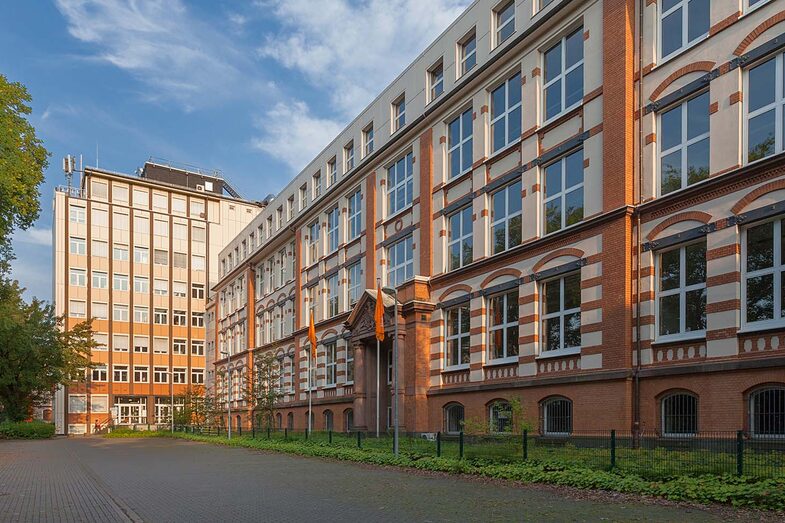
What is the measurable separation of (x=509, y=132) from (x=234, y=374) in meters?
40.4

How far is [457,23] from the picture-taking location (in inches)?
1121

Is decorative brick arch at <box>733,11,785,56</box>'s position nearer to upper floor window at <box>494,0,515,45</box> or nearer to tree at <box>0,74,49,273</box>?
upper floor window at <box>494,0,515,45</box>

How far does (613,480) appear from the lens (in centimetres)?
1370

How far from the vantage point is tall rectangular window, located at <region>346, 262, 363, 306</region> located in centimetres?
3691

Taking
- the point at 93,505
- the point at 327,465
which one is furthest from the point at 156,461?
the point at 93,505

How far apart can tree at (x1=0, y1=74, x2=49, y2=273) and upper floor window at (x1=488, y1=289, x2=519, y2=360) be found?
1754 centimetres

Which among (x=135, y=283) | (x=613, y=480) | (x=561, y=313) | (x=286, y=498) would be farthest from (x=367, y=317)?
(x=135, y=283)

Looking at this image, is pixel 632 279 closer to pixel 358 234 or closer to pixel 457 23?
pixel 457 23

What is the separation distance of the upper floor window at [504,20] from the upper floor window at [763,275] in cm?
1243

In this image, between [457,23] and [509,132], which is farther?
[457,23]

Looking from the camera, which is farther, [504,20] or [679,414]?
[504,20]

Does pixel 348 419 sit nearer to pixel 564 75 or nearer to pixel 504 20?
pixel 504 20

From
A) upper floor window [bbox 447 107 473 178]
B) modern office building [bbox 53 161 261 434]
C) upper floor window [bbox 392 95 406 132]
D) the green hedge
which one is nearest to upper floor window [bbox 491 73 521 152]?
upper floor window [bbox 447 107 473 178]

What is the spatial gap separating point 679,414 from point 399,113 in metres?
20.3
